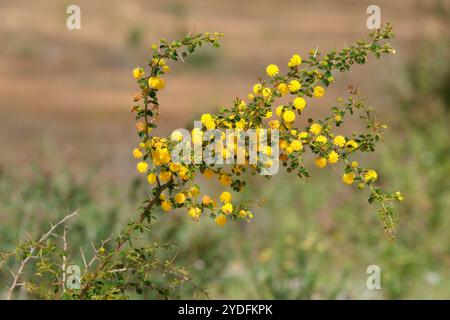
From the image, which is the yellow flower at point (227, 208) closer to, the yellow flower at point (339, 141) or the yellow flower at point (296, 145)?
the yellow flower at point (296, 145)

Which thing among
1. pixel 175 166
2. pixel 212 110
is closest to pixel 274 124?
pixel 175 166

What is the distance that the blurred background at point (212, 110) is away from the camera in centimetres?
475

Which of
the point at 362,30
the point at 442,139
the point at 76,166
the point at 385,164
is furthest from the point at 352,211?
the point at 362,30

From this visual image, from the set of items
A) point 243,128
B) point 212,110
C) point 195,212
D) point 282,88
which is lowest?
point 195,212

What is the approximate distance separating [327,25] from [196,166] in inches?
524

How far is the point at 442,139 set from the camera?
6824 mm

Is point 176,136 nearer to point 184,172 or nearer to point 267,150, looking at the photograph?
point 184,172

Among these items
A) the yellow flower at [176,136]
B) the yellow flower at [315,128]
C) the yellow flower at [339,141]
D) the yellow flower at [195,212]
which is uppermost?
the yellow flower at [315,128]

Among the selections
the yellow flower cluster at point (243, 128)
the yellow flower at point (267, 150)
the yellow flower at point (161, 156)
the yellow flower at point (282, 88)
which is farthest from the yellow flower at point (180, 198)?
the yellow flower at point (282, 88)

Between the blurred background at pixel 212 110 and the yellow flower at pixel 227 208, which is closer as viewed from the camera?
the yellow flower at pixel 227 208

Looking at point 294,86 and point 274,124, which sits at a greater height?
point 294,86

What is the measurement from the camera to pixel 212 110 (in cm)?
812
